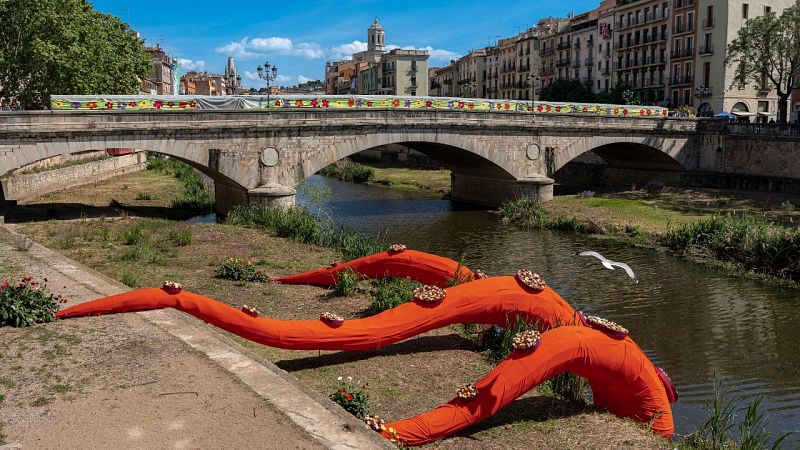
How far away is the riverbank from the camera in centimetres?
1038

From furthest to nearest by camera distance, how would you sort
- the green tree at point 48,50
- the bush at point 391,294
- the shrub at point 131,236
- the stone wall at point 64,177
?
the green tree at point 48,50
the stone wall at point 64,177
the shrub at point 131,236
the bush at point 391,294

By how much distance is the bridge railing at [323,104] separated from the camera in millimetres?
30005

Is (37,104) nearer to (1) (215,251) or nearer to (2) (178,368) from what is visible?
(1) (215,251)

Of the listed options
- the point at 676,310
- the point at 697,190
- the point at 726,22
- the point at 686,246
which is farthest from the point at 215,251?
the point at 726,22

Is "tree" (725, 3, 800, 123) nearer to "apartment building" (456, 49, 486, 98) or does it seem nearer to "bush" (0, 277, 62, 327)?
"bush" (0, 277, 62, 327)

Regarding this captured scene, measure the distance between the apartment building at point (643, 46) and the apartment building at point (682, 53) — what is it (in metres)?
1.07

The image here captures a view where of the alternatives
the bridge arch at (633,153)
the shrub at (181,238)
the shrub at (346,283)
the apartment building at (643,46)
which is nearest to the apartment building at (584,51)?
the apartment building at (643,46)

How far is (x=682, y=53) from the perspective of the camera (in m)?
65.6

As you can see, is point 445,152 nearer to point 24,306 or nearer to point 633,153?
point 633,153

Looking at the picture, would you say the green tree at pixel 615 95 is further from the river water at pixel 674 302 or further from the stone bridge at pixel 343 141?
the river water at pixel 674 302

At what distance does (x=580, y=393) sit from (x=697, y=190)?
121 feet

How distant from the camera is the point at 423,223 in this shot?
Result: 3828cm

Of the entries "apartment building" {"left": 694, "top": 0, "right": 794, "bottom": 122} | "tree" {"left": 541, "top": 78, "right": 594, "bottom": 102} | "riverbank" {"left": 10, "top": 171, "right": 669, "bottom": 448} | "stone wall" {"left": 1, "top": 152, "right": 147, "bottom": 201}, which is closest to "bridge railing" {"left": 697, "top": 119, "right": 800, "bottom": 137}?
"apartment building" {"left": 694, "top": 0, "right": 794, "bottom": 122}

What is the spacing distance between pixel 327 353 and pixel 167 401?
16.9 feet
